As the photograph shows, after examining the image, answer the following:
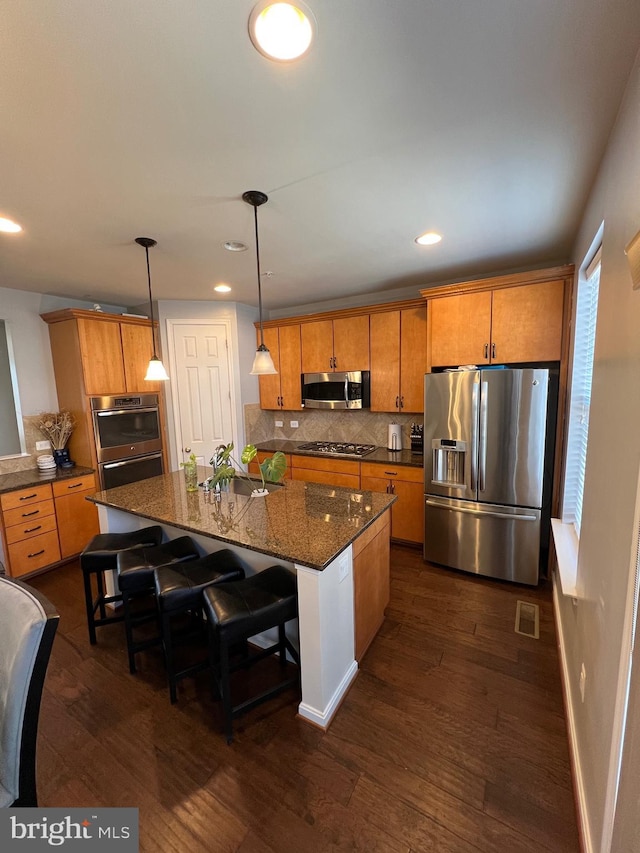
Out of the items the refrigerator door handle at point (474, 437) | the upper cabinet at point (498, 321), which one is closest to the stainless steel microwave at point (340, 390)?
the upper cabinet at point (498, 321)

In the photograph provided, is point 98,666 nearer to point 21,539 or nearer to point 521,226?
point 21,539

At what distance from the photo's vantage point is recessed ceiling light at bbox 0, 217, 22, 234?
1947 mm

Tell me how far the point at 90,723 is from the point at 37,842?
29.3 inches

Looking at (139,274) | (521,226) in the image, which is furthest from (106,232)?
(521,226)

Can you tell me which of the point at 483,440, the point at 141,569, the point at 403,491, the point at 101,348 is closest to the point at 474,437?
the point at 483,440

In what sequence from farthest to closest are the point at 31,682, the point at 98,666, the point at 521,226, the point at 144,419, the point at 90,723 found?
1. the point at 144,419
2. the point at 521,226
3. the point at 98,666
4. the point at 90,723
5. the point at 31,682

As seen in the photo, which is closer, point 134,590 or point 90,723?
point 90,723

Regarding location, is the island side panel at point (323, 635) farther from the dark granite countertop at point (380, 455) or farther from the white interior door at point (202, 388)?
the white interior door at point (202, 388)

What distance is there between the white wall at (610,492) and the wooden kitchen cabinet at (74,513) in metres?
3.69

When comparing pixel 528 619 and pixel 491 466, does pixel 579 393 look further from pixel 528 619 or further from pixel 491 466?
pixel 528 619

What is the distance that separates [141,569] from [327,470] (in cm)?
211

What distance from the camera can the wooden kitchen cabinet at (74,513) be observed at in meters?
3.22

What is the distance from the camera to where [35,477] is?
320 centimetres

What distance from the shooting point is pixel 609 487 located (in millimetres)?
1140
